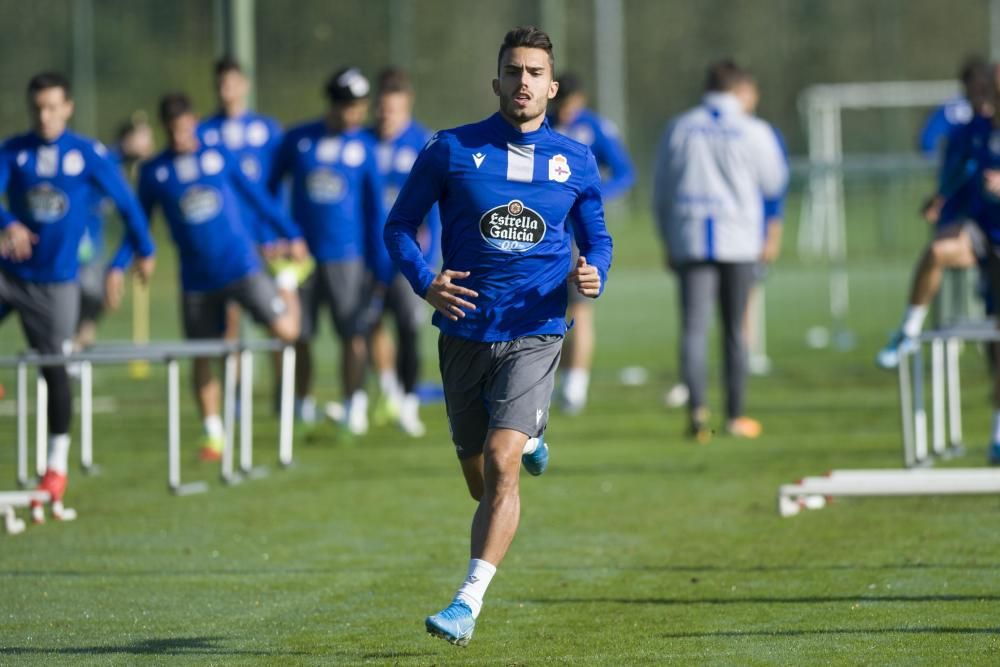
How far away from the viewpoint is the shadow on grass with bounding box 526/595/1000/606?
21.5 feet

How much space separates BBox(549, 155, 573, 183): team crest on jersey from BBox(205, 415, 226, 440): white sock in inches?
234

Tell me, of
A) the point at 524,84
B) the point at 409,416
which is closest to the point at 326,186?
the point at 409,416

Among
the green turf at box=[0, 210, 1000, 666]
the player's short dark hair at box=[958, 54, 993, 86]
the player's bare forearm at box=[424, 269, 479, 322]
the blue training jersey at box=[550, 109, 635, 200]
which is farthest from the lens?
the blue training jersey at box=[550, 109, 635, 200]

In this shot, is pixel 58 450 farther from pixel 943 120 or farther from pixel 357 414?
pixel 943 120

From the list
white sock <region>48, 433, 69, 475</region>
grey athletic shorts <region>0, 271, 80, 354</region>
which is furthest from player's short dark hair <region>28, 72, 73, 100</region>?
white sock <region>48, 433, 69, 475</region>

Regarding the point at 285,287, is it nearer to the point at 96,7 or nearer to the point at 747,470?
the point at 747,470

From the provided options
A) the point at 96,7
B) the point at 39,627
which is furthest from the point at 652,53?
the point at 39,627

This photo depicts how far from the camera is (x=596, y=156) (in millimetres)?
13445

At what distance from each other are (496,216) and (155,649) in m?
1.92

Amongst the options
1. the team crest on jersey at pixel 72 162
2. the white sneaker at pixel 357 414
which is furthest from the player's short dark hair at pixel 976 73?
the team crest on jersey at pixel 72 162

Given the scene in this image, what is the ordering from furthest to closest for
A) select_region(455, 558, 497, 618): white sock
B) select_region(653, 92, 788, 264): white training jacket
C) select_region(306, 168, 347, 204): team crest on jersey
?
select_region(306, 168, 347, 204): team crest on jersey < select_region(653, 92, 788, 264): white training jacket < select_region(455, 558, 497, 618): white sock

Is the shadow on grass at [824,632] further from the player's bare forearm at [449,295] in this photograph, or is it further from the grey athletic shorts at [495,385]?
the player's bare forearm at [449,295]

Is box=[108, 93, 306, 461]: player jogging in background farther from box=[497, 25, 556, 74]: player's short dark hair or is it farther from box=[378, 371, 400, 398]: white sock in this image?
box=[497, 25, 556, 74]: player's short dark hair

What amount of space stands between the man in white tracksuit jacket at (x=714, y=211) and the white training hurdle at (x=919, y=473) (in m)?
1.60
